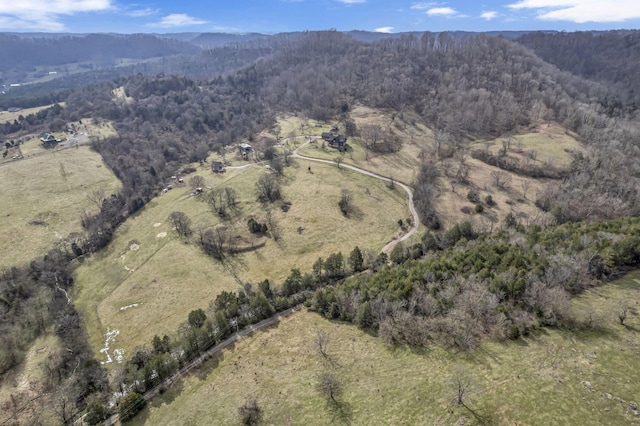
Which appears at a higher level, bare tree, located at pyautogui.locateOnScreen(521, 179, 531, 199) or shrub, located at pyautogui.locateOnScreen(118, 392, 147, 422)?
bare tree, located at pyautogui.locateOnScreen(521, 179, 531, 199)

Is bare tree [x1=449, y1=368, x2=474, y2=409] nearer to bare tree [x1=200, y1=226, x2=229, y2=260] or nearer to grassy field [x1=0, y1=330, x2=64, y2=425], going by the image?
grassy field [x1=0, y1=330, x2=64, y2=425]

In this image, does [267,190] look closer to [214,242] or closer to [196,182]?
[214,242]

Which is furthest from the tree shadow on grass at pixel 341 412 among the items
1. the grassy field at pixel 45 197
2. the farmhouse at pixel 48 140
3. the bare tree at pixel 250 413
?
the farmhouse at pixel 48 140

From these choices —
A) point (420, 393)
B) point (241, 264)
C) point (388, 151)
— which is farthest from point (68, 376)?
point (388, 151)

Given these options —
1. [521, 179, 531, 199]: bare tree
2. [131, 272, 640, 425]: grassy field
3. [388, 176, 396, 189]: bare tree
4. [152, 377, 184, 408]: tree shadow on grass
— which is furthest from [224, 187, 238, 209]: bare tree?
[521, 179, 531, 199]: bare tree

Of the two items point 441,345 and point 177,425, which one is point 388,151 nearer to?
point 441,345

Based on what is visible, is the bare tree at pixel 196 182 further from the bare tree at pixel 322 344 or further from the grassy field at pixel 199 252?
the bare tree at pixel 322 344

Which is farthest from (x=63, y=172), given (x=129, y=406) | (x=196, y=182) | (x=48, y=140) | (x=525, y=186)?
(x=525, y=186)
